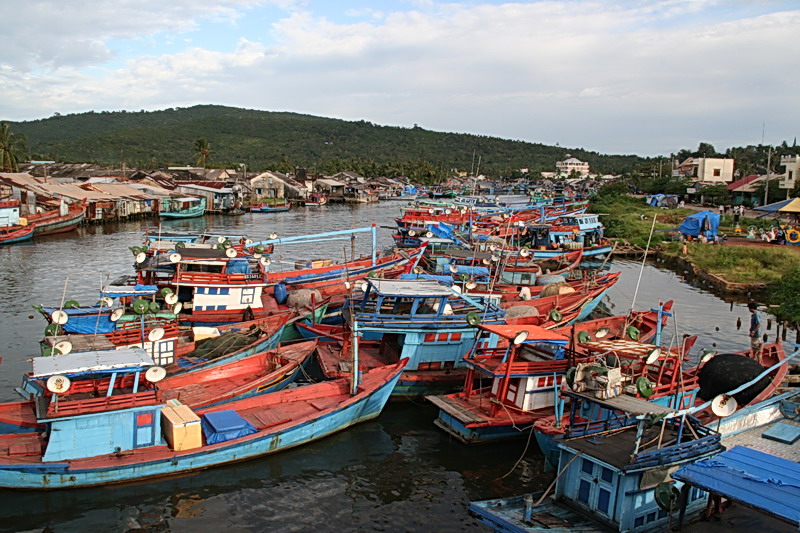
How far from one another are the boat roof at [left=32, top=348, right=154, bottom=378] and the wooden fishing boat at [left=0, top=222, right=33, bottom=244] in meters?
40.7

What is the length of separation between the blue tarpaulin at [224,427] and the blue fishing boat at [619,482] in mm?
5867

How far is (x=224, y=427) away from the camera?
14.2m

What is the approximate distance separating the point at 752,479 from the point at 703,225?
148 ft

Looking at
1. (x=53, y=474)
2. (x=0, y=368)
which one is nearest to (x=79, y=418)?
(x=53, y=474)

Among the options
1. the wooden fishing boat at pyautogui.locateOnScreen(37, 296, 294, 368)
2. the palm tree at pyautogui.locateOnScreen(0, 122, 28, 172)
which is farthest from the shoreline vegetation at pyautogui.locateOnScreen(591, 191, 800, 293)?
the palm tree at pyautogui.locateOnScreen(0, 122, 28, 172)

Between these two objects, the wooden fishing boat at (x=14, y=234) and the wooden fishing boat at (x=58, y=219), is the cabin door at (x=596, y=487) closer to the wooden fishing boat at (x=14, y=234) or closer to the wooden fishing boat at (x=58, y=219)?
the wooden fishing boat at (x=14, y=234)

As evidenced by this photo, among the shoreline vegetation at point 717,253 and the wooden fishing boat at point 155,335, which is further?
the shoreline vegetation at point 717,253

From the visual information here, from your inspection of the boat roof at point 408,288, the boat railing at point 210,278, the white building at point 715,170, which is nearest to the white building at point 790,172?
the white building at point 715,170

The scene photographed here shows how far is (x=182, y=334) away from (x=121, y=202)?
54.6m

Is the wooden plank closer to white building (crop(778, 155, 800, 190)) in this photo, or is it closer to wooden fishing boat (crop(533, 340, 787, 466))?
wooden fishing boat (crop(533, 340, 787, 466))

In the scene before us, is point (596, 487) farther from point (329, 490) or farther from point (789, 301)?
point (789, 301)

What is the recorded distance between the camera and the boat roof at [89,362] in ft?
41.9

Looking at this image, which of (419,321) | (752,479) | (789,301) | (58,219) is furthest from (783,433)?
(58,219)

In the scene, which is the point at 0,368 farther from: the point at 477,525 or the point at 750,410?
the point at 750,410
